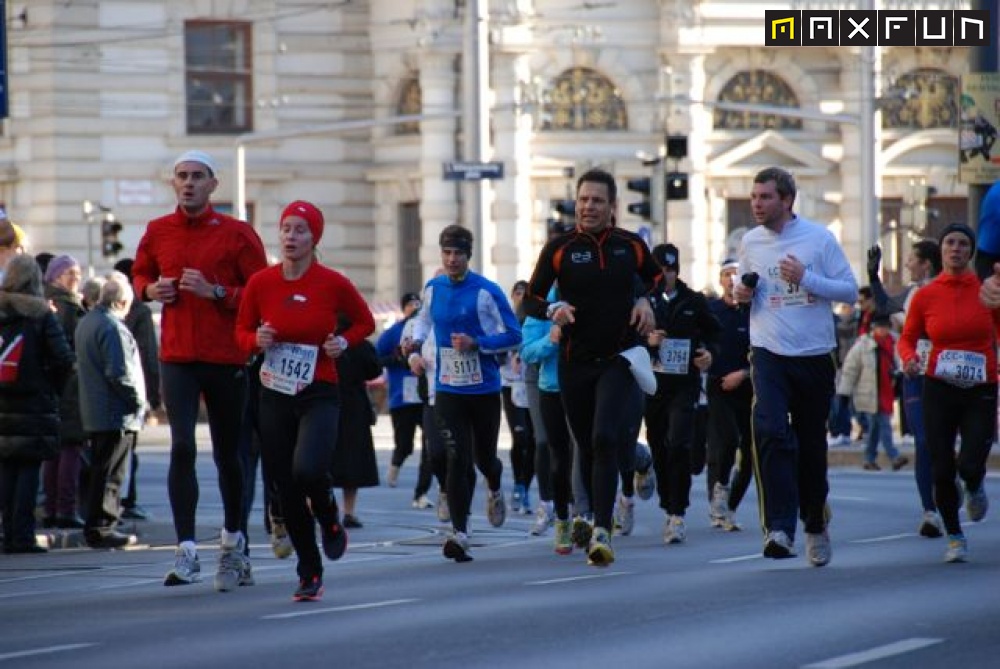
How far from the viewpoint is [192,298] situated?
13.4m

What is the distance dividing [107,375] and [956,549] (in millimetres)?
5884

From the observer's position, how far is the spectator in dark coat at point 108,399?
17.4 meters

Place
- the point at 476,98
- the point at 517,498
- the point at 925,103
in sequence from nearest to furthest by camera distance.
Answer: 1. the point at 517,498
2. the point at 476,98
3. the point at 925,103

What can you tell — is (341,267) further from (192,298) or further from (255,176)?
(192,298)

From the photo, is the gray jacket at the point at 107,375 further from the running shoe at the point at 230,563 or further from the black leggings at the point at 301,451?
the black leggings at the point at 301,451

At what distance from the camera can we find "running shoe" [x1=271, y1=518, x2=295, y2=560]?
15445mm

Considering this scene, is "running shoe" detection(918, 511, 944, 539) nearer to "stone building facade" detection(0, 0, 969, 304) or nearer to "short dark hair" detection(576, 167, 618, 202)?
"short dark hair" detection(576, 167, 618, 202)

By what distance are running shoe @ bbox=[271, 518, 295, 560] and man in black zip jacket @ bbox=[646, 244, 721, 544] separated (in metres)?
2.77

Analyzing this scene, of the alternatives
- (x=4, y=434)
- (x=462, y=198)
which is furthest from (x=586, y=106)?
(x=4, y=434)

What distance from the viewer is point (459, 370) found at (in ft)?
51.2

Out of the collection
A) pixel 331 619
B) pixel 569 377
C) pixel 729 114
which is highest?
pixel 729 114

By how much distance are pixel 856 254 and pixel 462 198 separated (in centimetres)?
759

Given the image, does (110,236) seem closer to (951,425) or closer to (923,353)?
(923,353)

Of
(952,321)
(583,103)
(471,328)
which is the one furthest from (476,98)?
(952,321)
